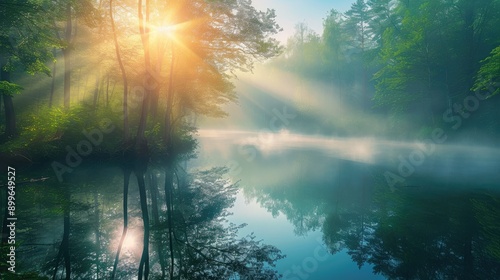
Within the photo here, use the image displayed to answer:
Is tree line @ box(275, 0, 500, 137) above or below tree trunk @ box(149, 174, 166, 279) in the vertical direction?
above

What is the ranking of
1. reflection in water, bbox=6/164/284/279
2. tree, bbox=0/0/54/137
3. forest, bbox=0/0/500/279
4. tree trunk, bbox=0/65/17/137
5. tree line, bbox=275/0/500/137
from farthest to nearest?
1. tree line, bbox=275/0/500/137
2. tree trunk, bbox=0/65/17/137
3. tree, bbox=0/0/54/137
4. forest, bbox=0/0/500/279
5. reflection in water, bbox=6/164/284/279

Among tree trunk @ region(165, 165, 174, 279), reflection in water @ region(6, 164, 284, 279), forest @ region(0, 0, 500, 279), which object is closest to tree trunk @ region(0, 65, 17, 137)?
forest @ region(0, 0, 500, 279)

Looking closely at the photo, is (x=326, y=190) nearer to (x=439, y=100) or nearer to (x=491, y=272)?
(x=491, y=272)

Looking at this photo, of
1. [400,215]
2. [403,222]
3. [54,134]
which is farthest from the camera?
[54,134]

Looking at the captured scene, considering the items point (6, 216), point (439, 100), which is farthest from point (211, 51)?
point (439, 100)

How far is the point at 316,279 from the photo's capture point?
14.1 ft

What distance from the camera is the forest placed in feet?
16.9

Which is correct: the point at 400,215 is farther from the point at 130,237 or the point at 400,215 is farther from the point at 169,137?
the point at 169,137

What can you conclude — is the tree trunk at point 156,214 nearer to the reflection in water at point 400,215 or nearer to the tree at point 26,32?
the reflection in water at point 400,215

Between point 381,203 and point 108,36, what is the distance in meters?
18.3

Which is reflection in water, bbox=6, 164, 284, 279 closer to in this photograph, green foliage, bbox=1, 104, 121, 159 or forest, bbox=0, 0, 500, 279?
forest, bbox=0, 0, 500, 279

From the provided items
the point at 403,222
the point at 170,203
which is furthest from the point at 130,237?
the point at 403,222

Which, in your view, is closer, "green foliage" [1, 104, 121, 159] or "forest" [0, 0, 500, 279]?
"forest" [0, 0, 500, 279]

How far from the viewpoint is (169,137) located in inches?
792
